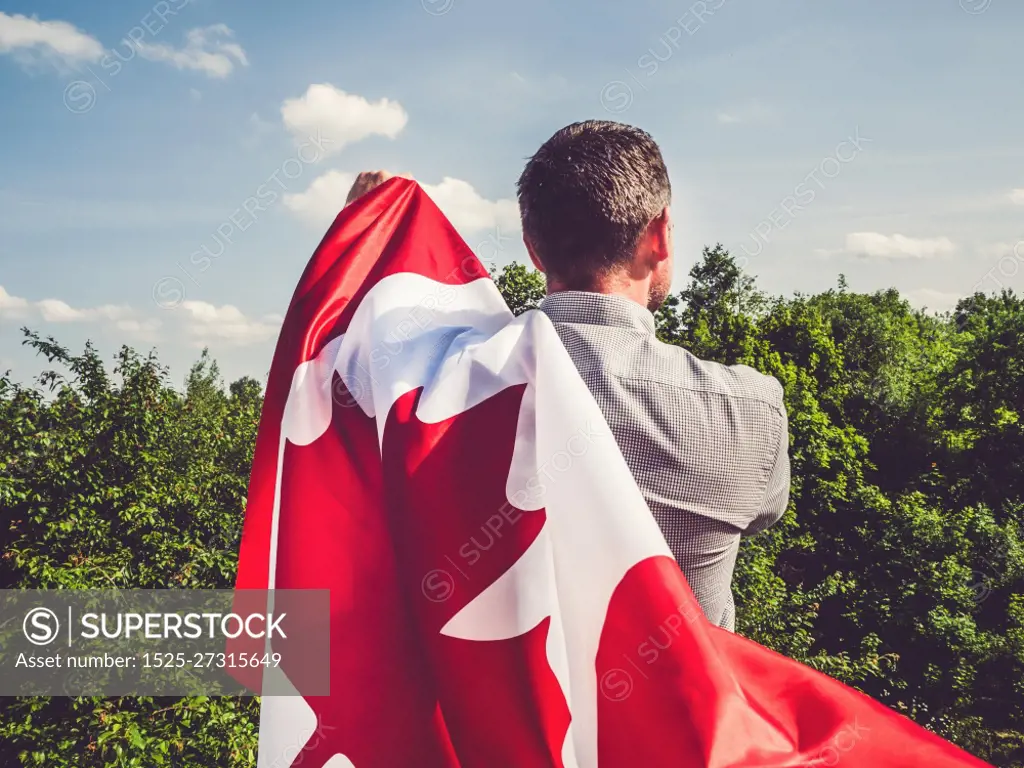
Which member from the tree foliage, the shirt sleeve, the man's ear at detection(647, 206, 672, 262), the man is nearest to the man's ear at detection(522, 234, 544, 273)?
the man

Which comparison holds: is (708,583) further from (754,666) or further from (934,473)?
(934,473)

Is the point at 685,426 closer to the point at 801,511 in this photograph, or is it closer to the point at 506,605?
the point at 506,605

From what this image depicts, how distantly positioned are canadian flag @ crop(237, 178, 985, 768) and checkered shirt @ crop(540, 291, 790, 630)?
0.09m

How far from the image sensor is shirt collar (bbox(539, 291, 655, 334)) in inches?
65.2

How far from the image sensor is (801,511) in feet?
67.3

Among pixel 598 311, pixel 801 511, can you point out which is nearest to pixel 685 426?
pixel 598 311

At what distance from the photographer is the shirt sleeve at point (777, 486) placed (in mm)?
1655

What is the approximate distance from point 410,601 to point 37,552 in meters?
6.96

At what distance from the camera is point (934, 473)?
82.4ft

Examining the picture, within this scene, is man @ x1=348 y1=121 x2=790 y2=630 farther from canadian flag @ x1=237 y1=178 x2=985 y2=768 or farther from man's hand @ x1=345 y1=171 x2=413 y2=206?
man's hand @ x1=345 y1=171 x2=413 y2=206

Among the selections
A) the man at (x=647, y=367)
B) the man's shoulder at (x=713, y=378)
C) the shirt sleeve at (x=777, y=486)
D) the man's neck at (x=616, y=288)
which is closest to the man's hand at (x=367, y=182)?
the man at (x=647, y=367)

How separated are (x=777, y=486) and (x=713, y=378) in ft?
0.98

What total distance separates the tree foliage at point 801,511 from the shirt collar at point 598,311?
5486 mm

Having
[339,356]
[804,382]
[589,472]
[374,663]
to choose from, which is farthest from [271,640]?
[804,382]
